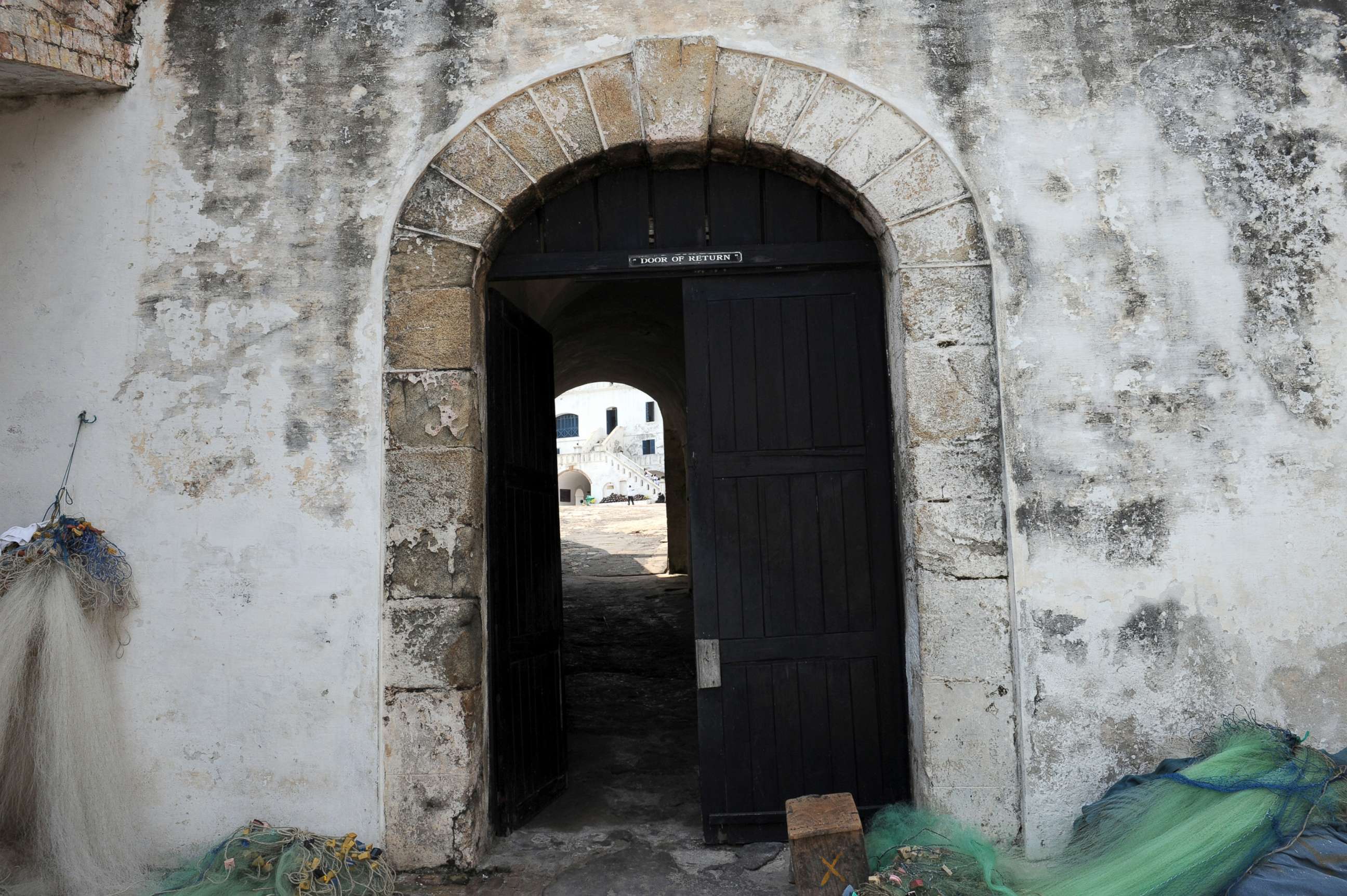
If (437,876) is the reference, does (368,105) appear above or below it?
above

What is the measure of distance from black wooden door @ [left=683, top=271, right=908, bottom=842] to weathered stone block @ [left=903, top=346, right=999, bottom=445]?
25 cm

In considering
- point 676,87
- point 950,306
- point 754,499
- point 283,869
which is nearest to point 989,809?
point 754,499

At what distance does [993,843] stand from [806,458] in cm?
148

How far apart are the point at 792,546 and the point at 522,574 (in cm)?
115

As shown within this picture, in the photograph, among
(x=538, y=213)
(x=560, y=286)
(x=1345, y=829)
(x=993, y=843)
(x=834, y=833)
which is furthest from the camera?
(x=560, y=286)

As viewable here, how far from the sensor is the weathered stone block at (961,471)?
3092 millimetres

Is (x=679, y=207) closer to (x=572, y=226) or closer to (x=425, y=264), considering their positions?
(x=572, y=226)

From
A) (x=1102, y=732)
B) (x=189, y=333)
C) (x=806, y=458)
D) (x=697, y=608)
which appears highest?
(x=189, y=333)

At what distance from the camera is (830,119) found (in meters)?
3.24

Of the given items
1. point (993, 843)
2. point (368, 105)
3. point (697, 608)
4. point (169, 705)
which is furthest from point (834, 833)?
point (368, 105)

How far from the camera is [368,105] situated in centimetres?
332

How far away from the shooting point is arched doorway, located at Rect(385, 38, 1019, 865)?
Answer: 3.04 m

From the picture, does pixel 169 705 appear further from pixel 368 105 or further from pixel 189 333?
pixel 368 105

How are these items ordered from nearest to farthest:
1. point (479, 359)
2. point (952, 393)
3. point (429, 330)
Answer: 1. point (952, 393)
2. point (429, 330)
3. point (479, 359)
